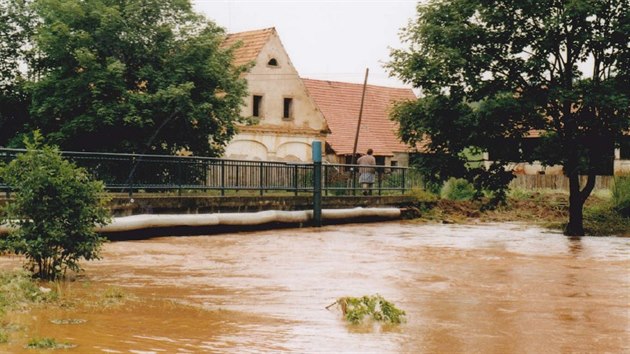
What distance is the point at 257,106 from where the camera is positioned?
46.9m

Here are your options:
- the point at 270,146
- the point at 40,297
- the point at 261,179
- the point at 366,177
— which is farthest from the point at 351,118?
the point at 40,297

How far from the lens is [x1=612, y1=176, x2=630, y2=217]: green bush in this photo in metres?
30.6

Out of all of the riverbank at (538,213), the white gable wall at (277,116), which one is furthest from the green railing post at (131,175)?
the white gable wall at (277,116)

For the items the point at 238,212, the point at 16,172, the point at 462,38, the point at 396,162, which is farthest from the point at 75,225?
the point at 396,162

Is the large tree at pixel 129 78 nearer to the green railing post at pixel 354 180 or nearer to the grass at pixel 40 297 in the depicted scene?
the green railing post at pixel 354 180

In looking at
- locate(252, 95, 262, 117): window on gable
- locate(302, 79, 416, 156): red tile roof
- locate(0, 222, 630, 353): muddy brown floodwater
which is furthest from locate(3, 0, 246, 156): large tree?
locate(302, 79, 416, 156): red tile roof

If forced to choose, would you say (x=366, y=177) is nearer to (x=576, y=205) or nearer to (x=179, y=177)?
(x=576, y=205)

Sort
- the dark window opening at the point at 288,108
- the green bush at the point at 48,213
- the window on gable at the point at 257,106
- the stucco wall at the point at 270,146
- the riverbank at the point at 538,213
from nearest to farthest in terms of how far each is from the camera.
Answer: the green bush at the point at 48,213 → the riverbank at the point at 538,213 → the stucco wall at the point at 270,146 → the window on gable at the point at 257,106 → the dark window opening at the point at 288,108

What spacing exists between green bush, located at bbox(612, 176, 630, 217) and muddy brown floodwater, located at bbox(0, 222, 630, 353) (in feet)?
32.1

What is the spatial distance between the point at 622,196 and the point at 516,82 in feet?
25.2

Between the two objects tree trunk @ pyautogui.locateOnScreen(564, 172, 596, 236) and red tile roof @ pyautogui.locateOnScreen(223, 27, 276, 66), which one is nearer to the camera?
tree trunk @ pyautogui.locateOnScreen(564, 172, 596, 236)

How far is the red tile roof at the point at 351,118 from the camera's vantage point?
51062 mm

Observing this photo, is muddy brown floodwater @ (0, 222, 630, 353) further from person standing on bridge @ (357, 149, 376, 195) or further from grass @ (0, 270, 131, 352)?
person standing on bridge @ (357, 149, 376, 195)

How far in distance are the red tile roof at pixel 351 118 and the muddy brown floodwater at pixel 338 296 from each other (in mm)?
29706
